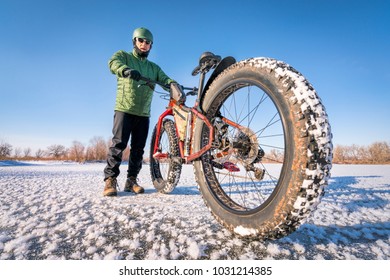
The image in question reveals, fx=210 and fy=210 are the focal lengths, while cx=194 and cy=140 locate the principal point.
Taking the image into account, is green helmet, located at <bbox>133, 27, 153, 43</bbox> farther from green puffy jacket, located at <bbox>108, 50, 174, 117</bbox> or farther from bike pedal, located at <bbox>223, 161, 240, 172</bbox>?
bike pedal, located at <bbox>223, 161, 240, 172</bbox>

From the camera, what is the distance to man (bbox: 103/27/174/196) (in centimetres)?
297

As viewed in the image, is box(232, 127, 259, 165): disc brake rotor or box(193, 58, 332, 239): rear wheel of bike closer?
box(193, 58, 332, 239): rear wheel of bike

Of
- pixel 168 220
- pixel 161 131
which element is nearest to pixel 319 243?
pixel 168 220

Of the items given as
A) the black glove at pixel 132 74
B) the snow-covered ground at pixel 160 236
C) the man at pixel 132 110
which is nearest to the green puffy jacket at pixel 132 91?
the man at pixel 132 110

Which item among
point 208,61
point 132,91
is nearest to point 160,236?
point 208,61

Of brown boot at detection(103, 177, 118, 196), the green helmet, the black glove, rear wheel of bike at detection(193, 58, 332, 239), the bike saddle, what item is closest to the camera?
rear wheel of bike at detection(193, 58, 332, 239)

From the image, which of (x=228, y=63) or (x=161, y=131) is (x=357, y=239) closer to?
(x=228, y=63)

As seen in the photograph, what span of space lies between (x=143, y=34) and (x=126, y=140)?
1.64 meters

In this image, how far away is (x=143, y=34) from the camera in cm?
322

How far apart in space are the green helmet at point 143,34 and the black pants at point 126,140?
1.22 m

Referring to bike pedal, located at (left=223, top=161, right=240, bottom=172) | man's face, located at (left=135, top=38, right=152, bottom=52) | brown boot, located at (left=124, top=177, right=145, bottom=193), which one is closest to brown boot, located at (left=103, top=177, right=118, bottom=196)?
brown boot, located at (left=124, top=177, right=145, bottom=193)

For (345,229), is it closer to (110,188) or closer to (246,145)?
(246,145)

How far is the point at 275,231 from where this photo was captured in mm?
1020
